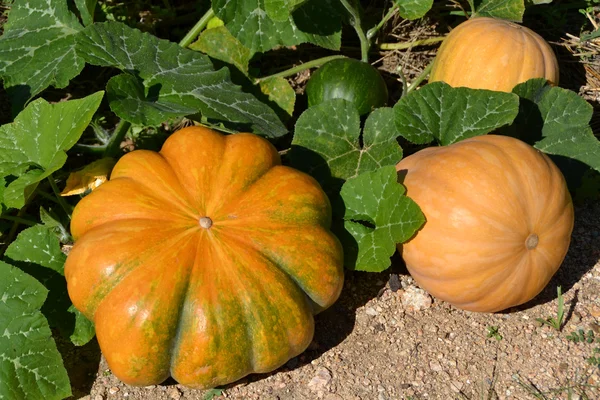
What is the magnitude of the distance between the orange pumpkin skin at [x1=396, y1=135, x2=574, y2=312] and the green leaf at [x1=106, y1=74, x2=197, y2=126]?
3.74ft

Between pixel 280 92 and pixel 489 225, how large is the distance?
154 centimetres

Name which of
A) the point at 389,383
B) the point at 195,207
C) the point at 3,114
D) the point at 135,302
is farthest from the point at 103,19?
the point at 389,383

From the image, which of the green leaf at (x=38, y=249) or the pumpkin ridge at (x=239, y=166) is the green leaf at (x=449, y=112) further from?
the green leaf at (x=38, y=249)

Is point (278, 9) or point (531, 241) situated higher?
Result: point (278, 9)

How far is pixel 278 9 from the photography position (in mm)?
3703

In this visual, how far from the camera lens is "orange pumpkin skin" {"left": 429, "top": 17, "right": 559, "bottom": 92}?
12.0ft

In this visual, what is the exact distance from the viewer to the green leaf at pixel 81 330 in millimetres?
3076

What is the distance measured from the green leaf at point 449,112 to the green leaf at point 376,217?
36 centimetres

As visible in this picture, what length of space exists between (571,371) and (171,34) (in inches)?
118

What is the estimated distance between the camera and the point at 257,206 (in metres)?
3.00

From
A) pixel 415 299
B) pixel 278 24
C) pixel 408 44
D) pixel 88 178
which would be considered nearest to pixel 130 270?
pixel 88 178

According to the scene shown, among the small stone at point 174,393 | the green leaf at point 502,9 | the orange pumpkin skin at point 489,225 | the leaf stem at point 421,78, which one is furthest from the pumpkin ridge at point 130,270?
the green leaf at point 502,9

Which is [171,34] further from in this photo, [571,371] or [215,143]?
[571,371]

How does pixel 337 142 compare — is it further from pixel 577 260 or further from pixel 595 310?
pixel 595 310
